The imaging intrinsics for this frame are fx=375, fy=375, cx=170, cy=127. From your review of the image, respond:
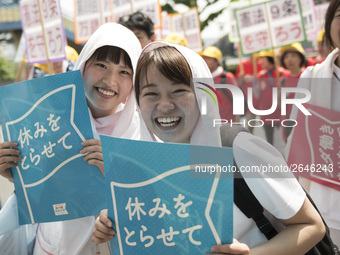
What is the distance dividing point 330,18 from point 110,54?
1.15 meters

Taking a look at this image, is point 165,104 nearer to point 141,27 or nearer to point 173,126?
point 173,126

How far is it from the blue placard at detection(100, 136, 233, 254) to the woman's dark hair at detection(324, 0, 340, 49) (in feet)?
4.46

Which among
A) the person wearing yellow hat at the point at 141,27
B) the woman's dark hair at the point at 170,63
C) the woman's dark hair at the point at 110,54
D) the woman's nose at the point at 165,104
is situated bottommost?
the woman's nose at the point at 165,104

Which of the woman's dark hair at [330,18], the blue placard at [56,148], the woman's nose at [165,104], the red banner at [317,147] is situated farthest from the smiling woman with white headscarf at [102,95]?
the woman's dark hair at [330,18]

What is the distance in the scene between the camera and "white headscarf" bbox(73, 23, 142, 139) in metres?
1.68

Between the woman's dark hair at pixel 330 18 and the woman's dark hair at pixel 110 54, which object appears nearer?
the woman's dark hair at pixel 110 54

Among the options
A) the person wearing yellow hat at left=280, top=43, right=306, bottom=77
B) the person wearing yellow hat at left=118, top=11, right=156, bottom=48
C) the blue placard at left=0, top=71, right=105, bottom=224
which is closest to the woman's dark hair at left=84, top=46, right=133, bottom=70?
the blue placard at left=0, top=71, right=105, bottom=224

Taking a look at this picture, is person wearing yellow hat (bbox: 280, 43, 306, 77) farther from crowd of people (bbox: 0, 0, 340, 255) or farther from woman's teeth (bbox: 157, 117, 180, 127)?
woman's teeth (bbox: 157, 117, 180, 127)

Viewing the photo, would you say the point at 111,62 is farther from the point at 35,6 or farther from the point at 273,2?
the point at 273,2

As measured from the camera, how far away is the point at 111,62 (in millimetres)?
1688

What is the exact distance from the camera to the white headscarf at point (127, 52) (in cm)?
168

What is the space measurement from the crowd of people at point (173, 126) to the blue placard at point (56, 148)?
2.4 inches

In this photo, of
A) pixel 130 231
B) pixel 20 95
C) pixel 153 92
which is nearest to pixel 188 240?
pixel 130 231

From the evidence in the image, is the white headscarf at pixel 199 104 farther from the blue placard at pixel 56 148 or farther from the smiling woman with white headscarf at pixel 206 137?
the blue placard at pixel 56 148
